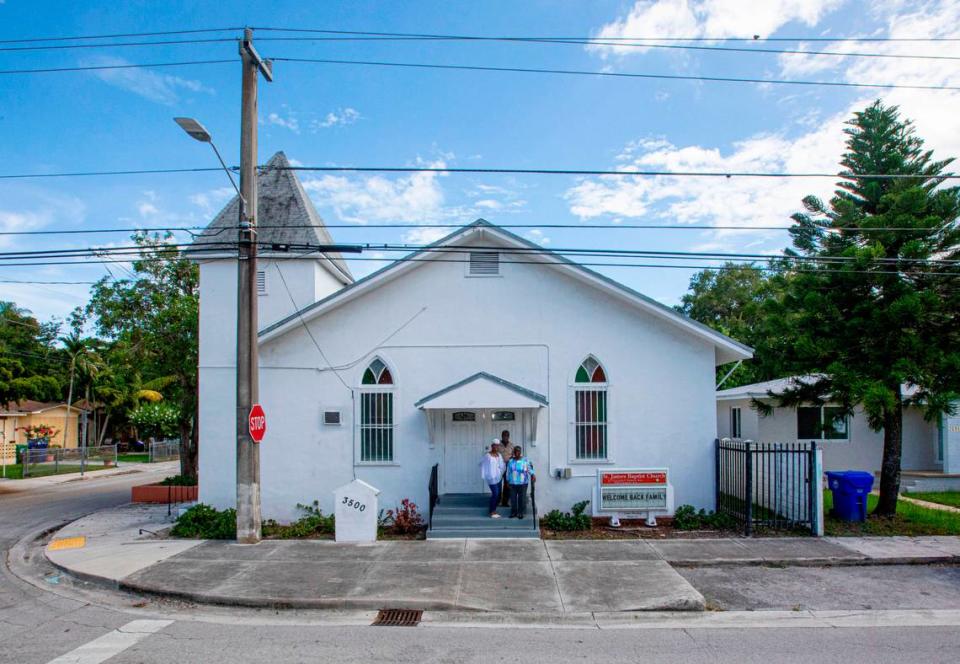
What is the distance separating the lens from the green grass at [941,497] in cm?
1569

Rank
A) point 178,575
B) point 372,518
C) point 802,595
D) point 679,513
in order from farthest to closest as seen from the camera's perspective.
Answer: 1. point 679,513
2. point 372,518
3. point 178,575
4. point 802,595

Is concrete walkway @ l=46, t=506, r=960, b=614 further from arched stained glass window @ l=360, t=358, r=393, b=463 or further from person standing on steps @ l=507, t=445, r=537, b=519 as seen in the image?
arched stained glass window @ l=360, t=358, r=393, b=463

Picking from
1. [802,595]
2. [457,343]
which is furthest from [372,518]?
[802,595]

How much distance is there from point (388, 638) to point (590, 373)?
7.80 metres

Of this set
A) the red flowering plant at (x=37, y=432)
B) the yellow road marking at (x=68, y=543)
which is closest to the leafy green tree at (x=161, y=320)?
the yellow road marking at (x=68, y=543)

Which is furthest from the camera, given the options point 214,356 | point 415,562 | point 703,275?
point 703,275

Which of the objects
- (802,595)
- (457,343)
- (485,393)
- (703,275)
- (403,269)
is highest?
(703,275)

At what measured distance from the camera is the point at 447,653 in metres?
6.82

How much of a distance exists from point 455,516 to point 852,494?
7.94 metres

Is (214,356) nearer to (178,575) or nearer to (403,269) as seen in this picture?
(403,269)

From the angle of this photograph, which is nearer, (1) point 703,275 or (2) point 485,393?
(2) point 485,393

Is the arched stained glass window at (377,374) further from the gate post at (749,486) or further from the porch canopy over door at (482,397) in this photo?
the gate post at (749,486)

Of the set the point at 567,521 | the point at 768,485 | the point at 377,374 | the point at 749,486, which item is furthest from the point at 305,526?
the point at 768,485

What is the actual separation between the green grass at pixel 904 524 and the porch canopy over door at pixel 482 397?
19.9 ft
